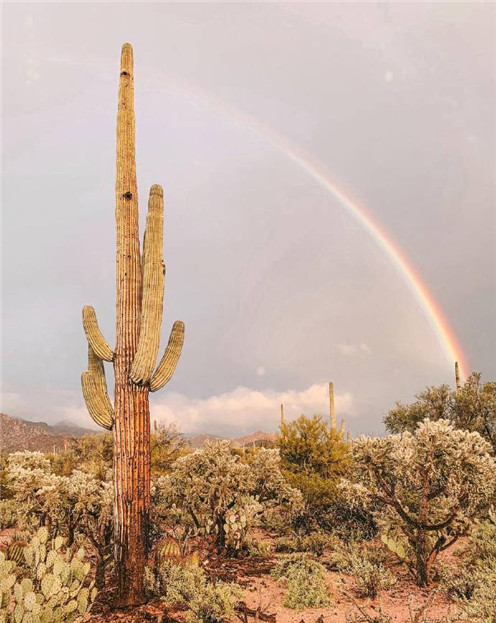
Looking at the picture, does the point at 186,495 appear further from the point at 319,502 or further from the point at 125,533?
the point at 319,502

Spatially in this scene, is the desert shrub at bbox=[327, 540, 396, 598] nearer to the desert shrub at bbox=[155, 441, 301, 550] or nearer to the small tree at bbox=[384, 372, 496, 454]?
the desert shrub at bbox=[155, 441, 301, 550]

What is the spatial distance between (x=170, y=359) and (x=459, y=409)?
66.2 ft

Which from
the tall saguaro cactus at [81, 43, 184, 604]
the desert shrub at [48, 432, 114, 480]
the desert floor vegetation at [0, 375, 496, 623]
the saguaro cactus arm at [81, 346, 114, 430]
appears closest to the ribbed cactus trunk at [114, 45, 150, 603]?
the tall saguaro cactus at [81, 43, 184, 604]

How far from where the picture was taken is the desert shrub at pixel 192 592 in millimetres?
6145

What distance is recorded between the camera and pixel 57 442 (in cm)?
6116

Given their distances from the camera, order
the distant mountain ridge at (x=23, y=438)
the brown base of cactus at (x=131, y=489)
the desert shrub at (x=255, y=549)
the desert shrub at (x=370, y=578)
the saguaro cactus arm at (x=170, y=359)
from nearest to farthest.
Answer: the brown base of cactus at (x=131, y=489)
the desert shrub at (x=370, y=578)
the saguaro cactus arm at (x=170, y=359)
the desert shrub at (x=255, y=549)
the distant mountain ridge at (x=23, y=438)

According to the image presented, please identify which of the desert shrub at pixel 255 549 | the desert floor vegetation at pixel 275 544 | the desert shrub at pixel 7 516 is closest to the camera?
the desert floor vegetation at pixel 275 544

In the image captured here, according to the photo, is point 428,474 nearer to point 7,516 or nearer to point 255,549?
point 255,549

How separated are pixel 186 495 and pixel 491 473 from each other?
6258 millimetres

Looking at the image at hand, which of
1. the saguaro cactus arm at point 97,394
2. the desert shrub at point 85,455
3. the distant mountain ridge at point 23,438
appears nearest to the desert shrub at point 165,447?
the desert shrub at point 85,455

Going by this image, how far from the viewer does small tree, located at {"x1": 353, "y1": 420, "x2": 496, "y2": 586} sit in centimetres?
795

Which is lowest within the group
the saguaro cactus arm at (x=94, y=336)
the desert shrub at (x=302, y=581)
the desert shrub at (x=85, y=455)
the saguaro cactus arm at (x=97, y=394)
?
the desert shrub at (x=302, y=581)

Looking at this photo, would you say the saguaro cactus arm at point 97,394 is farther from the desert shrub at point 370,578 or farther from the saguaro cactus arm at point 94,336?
the desert shrub at point 370,578

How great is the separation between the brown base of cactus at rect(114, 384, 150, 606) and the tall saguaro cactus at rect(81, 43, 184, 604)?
1 centimetres
